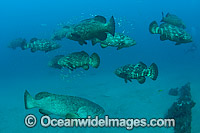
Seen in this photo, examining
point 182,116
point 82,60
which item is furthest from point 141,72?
point 182,116

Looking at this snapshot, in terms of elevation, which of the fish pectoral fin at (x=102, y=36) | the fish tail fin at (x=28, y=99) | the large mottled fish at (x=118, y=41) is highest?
the large mottled fish at (x=118, y=41)

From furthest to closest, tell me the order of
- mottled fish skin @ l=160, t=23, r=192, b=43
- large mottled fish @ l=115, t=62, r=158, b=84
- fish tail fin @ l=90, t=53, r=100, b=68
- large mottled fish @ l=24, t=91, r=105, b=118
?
mottled fish skin @ l=160, t=23, r=192, b=43, large mottled fish @ l=115, t=62, r=158, b=84, fish tail fin @ l=90, t=53, r=100, b=68, large mottled fish @ l=24, t=91, r=105, b=118

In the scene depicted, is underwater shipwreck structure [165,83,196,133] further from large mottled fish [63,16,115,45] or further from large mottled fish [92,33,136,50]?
large mottled fish [63,16,115,45]

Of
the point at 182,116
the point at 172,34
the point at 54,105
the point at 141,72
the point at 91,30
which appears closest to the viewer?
the point at 54,105

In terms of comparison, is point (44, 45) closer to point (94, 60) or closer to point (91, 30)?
point (94, 60)

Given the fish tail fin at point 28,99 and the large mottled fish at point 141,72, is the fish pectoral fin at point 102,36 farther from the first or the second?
the fish tail fin at point 28,99

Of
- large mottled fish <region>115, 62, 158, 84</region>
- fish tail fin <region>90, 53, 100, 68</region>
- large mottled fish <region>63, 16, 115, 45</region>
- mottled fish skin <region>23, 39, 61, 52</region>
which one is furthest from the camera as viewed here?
mottled fish skin <region>23, 39, 61, 52</region>

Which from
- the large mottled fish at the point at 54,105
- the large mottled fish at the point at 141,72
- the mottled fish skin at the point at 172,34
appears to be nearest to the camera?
the large mottled fish at the point at 54,105

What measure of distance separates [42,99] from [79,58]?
1446 mm

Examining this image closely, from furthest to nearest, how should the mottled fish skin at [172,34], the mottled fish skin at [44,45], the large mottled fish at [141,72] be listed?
the mottled fish skin at [44,45] → the mottled fish skin at [172,34] → the large mottled fish at [141,72]

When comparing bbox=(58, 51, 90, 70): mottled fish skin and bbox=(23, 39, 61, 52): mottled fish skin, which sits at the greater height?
bbox=(23, 39, 61, 52): mottled fish skin

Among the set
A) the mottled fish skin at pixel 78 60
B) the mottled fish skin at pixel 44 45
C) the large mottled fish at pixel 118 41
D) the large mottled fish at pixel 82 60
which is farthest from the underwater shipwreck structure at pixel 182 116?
the mottled fish skin at pixel 44 45

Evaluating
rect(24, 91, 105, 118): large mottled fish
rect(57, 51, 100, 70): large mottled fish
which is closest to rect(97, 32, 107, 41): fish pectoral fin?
rect(57, 51, 100, 70): large mottled fish

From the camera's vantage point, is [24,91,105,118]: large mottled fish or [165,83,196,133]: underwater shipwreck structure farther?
[165,83,196,133]: underwater shipwreck structure
